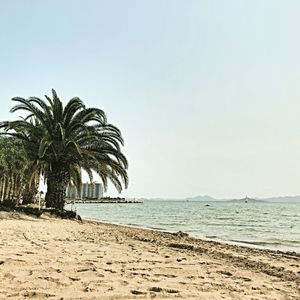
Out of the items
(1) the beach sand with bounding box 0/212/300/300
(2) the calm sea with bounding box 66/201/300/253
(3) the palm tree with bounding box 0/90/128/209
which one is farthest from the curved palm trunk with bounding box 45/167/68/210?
(1) the beach sand with bounding box 0/212/300/300

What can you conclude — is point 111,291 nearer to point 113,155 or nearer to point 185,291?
point 185,291

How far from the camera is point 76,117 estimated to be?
21.9 metres

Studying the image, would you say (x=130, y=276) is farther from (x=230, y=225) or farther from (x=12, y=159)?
(x=230, y=225)

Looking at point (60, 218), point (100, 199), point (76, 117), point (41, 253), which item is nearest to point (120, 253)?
point (41, 253)

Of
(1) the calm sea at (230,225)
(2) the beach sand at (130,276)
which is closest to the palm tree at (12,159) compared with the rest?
(1) the calm sea at (230,225)

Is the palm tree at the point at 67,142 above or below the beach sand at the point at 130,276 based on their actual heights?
above

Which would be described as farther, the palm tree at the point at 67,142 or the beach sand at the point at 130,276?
the palm tree at the point at 67,142

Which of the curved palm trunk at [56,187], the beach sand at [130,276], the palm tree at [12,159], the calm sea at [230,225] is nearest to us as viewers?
the beach sand at [130,276]

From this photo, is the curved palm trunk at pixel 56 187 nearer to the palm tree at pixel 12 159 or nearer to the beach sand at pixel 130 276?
the palm tree at pixel 12 159

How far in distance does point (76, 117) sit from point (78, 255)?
15038mm

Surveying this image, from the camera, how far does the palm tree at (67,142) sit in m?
20.9

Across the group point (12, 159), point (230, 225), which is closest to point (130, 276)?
point (12, 159)

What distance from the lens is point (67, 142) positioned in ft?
67.9

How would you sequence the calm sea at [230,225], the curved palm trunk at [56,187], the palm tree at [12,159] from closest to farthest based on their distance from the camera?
the calm sea at [230,225]
the curved palm trunk at [56,187]
the palm tree at [12,159]
